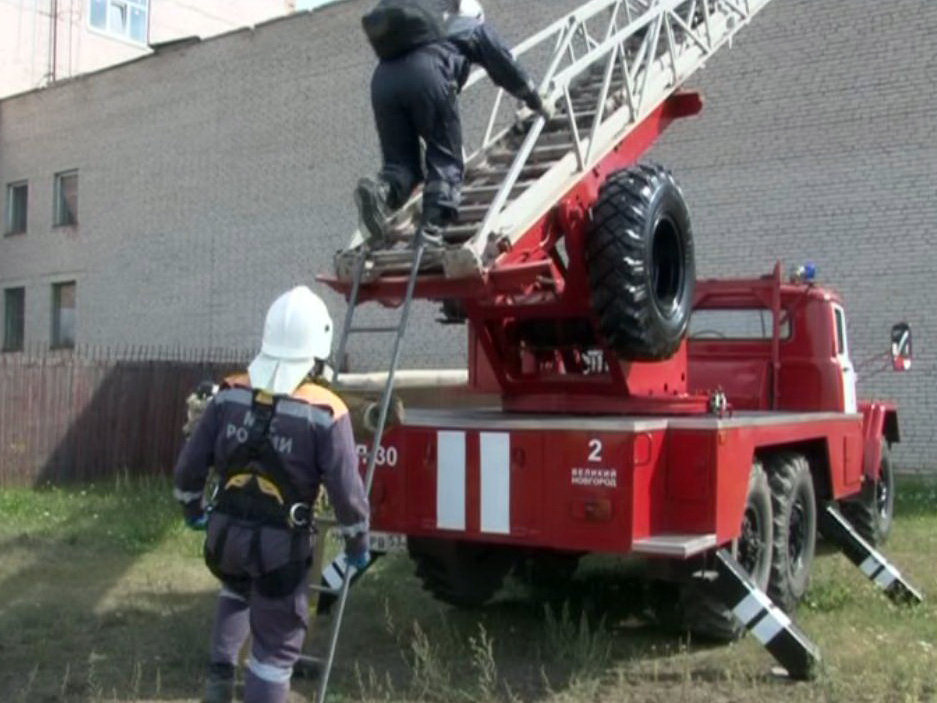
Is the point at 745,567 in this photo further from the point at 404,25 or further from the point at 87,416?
the point at 87,416

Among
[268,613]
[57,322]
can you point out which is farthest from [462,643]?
[57,322]

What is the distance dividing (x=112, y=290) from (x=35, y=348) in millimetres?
3004

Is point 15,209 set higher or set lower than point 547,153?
higher

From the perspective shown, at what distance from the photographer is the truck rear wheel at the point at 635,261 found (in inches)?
248

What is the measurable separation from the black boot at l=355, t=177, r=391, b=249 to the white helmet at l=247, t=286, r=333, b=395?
1.28 m

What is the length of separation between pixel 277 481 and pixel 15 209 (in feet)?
85.6

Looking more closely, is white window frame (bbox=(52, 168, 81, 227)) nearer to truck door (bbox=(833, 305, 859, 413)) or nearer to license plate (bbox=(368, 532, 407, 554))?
truck door (bbox=(833, 305, 859, 413))

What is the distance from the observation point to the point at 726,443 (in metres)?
5.99

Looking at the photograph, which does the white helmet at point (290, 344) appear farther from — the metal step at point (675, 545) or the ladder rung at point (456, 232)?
the metal step at point (675, 545)

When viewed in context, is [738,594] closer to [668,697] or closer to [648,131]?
[668,697]

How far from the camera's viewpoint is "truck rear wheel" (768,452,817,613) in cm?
701

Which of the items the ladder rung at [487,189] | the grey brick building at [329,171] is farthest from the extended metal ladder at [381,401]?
the grey brick building at [329,171]

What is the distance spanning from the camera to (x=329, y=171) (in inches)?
848

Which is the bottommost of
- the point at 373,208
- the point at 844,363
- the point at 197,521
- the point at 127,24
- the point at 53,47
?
the point at 197,521
